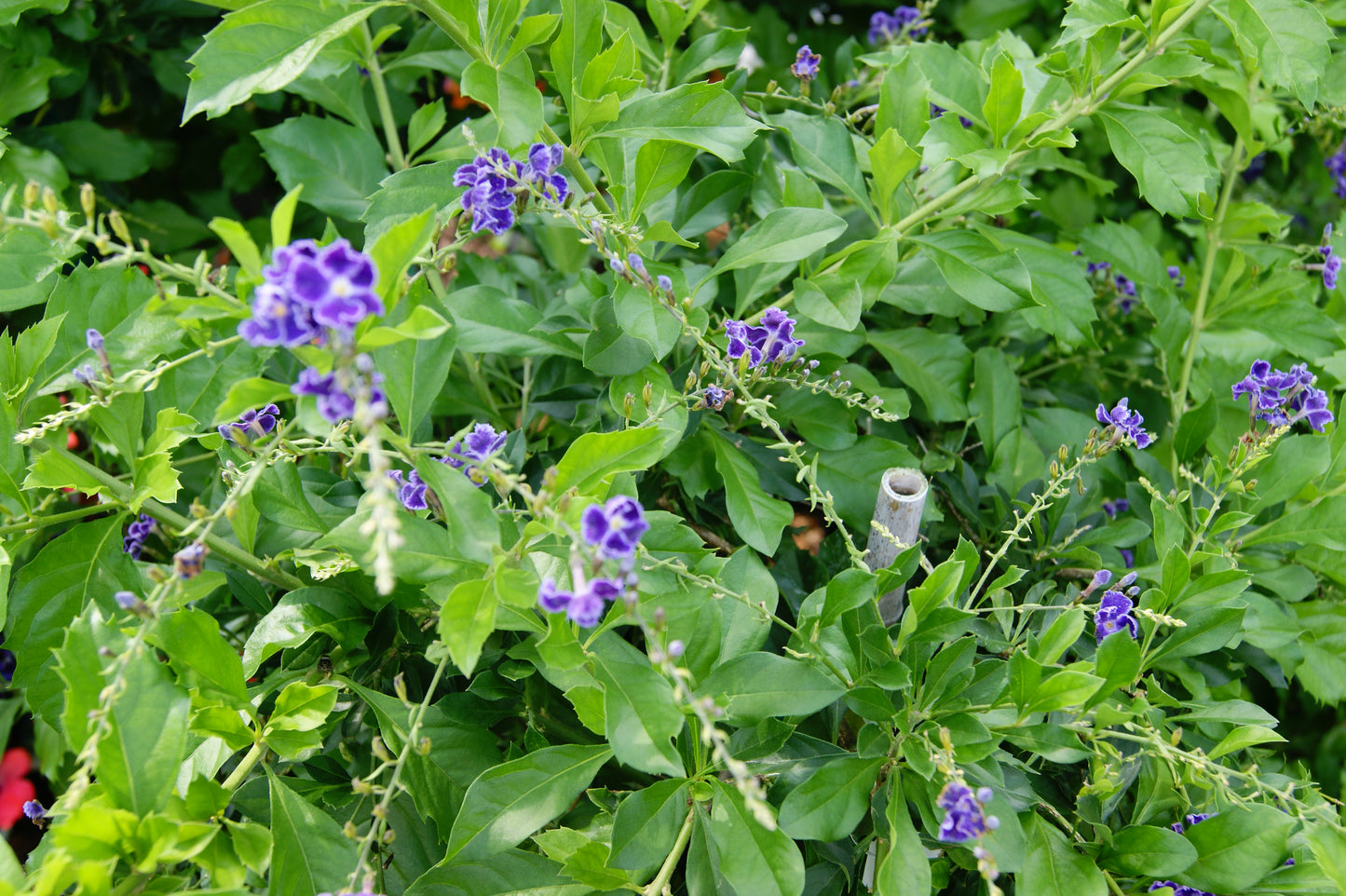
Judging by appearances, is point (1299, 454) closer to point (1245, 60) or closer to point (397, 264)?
point (1245, 60)

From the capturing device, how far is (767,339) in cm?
122

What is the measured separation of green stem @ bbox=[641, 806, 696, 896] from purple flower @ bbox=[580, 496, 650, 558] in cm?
38

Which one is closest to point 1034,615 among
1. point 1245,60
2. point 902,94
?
point 902,94

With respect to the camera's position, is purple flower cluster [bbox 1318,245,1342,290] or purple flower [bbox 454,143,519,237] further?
purple flower cluster [bbox 1318,245,1342,290]

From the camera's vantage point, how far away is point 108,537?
3.88ft

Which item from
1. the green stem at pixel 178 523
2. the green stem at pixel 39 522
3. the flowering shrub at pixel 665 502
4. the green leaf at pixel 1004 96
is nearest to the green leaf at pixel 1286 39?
the flowering shrub at pixel 665 502

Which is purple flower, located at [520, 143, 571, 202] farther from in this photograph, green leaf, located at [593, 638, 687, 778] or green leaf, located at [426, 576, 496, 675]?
green leaf, located at [593, 638, 687, 778]

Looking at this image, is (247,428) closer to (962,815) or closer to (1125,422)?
(962,815)

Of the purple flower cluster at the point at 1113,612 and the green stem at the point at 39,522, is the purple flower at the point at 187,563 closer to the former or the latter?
the green stem at the point at 39,522

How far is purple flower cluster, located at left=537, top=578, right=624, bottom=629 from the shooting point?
78cm

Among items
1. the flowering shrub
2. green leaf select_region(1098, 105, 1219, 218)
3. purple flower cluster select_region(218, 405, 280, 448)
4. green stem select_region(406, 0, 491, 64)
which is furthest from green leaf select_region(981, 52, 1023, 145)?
purple flower cluster select_region(218, 405, 280, 448)

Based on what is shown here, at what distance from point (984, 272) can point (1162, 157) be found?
28 cm

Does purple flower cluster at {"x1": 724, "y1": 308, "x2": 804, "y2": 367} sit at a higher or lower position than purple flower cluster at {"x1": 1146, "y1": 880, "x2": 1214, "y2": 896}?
higher

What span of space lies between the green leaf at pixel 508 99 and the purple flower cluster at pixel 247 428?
406 mm
